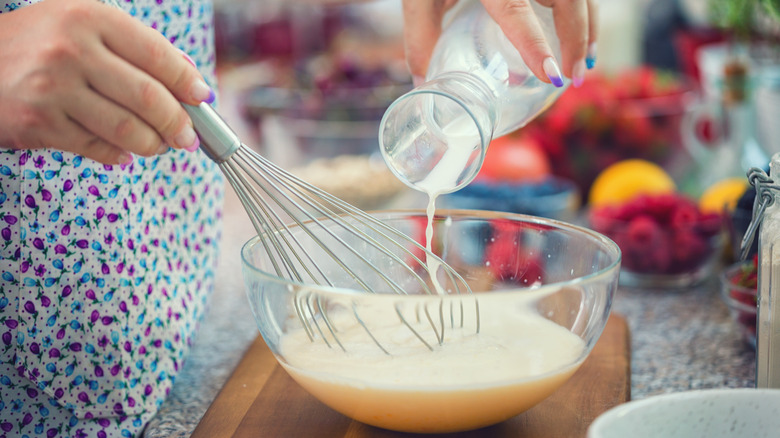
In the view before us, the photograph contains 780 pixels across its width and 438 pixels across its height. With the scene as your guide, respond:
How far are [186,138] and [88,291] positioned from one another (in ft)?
0.68

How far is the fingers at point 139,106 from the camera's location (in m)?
0.42

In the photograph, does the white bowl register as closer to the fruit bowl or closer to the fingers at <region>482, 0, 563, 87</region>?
the fingers at <region>482, 0, 563, 87</region>

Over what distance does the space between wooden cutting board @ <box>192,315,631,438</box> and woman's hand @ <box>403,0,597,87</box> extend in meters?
0.24

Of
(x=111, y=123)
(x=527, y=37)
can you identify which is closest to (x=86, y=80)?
(x=111, y=123)

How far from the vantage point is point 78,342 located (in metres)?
0.60

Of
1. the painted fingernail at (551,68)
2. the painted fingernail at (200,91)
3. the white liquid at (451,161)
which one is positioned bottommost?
the white liquid at (451,161)

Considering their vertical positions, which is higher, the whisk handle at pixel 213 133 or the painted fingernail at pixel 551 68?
the whisk handle at pixel 213 133

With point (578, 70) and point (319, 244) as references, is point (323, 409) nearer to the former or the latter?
point (319, 244)

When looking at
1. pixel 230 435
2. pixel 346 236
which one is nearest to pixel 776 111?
pixel 346 236

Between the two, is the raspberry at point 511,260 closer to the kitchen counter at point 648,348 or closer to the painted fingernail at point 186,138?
the kitchen counter at point 648,348

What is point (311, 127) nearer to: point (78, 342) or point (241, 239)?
point (241, 239)

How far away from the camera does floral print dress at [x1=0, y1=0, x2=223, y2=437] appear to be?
567 mm

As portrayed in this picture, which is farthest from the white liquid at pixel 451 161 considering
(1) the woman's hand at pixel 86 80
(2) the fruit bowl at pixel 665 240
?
(2) the fruit bowl at pixel 665 240

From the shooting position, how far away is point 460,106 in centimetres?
59
